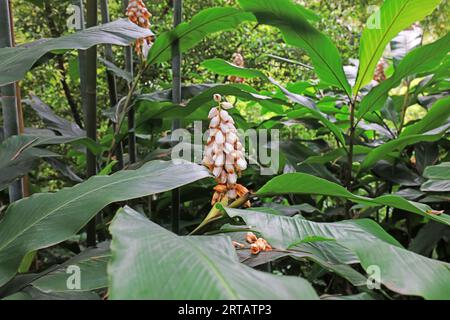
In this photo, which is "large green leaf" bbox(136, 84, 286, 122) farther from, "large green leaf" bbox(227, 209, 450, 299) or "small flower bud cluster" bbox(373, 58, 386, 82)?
"small flower bud cluster" bbox(373, 58, 386, 82)

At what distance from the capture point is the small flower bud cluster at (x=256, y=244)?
74 centimetres

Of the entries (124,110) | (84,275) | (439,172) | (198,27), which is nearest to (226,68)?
(198,27)

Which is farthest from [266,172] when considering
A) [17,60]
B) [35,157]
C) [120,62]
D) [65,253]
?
[120,62]

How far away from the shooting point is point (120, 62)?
3779mm

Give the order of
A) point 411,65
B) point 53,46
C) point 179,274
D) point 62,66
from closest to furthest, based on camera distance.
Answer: point 179,274, point 53,46, point 411,65, point 62,66

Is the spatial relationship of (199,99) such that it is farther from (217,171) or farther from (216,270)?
(216,270)

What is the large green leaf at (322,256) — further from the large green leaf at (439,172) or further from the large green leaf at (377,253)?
the large green leaf at (439,172)

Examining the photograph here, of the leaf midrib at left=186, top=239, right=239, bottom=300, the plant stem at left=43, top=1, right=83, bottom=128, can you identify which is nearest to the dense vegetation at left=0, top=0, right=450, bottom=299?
the leaf midrib at left=186, top=239, right=239, bottom=300

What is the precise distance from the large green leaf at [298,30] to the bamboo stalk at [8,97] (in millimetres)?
559

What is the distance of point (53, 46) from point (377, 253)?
64 centimetres

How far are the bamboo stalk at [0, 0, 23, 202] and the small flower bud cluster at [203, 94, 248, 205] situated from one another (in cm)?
54

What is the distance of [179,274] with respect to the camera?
439 mm

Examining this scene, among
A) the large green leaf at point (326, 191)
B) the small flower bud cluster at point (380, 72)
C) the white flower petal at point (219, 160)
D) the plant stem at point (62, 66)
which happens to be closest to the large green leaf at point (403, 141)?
the large green leaf at point (326, 191)

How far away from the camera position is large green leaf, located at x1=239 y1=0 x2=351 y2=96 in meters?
1.13
